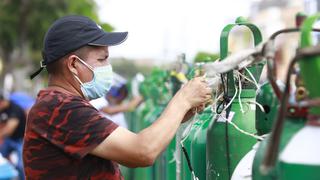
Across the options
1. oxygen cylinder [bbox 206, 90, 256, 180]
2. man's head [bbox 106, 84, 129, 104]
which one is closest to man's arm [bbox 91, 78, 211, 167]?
oxygen cylinder [bbox 206, 90, 256, 180]

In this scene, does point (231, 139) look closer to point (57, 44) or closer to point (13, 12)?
point (57, 44)

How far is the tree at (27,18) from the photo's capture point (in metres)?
25.1

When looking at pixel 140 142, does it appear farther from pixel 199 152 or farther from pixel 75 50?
pixel 199 152

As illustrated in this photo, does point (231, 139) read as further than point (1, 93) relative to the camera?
No

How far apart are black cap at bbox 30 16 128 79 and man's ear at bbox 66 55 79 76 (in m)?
0.04

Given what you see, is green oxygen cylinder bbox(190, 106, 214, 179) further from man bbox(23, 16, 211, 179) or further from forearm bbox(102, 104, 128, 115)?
forearm bbox(102, 104, 128, 115)

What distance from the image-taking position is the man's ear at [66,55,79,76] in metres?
2.71

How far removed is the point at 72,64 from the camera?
273 centimetres

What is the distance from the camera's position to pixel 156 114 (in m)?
5.43

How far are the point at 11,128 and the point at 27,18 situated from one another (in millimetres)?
19046

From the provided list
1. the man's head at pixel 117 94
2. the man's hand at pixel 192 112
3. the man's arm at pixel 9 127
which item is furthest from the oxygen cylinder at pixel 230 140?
the man's arm at pixel 9 127

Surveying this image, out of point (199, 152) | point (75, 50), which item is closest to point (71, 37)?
point (75, 50)

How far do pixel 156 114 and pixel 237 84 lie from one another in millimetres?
2663

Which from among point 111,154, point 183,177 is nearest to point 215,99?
point 111,154
